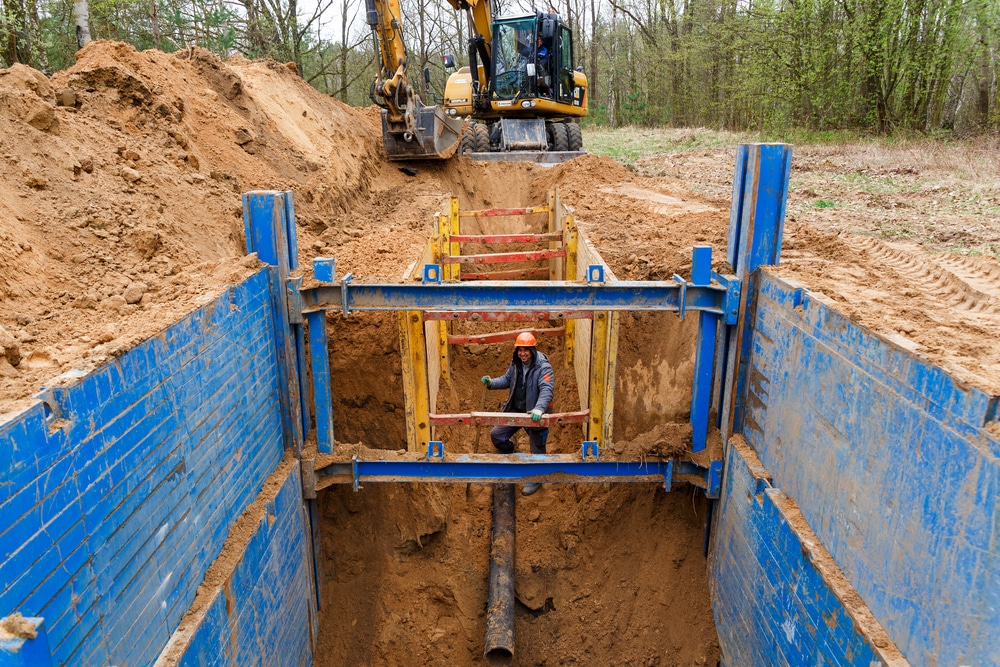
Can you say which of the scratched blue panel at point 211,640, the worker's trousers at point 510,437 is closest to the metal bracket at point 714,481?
the worker's trousers at point 510,437

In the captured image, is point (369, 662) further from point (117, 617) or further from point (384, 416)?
point (117, 617)

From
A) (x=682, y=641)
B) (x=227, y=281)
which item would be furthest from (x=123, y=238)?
(x=682, y=641)

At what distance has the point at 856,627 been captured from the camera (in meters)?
3.04

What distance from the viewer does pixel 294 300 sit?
15.8 ft

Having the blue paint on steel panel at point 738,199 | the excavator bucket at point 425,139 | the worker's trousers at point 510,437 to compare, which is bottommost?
the worker's trousers at point 510,437

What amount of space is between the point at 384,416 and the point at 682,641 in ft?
10.6

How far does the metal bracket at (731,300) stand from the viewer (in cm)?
476

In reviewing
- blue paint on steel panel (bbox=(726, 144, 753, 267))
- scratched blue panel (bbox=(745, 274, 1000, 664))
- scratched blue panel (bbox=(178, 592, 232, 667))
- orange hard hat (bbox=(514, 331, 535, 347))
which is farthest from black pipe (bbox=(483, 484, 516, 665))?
blue paint on steel panel (bbox=(726, 144, 753, 267))

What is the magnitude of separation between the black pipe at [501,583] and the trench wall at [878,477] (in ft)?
5.49

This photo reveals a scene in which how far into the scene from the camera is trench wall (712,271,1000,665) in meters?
2.45

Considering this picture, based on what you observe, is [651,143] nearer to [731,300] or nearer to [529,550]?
[529,550]

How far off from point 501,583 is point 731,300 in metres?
3.05

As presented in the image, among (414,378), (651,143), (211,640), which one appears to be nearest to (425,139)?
(414,378)

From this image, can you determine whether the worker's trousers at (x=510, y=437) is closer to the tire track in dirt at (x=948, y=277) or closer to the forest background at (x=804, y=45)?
the tire track in dirt at (x=948, y=277)
